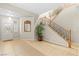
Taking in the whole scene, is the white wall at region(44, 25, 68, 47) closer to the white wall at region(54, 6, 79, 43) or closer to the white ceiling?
the white wall at region(54, 6, 79, 43)

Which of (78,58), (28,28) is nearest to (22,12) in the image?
(28,28)

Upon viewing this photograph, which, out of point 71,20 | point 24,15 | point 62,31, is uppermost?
point 24,15

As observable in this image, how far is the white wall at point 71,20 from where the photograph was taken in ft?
8.46

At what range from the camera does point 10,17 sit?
2.64m

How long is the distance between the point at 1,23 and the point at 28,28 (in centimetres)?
57

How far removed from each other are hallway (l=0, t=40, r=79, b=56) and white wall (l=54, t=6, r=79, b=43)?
290 millimetres

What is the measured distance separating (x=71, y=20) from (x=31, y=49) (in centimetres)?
102

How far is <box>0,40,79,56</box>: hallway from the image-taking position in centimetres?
258

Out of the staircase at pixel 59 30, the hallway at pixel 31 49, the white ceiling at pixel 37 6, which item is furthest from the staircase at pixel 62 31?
the white ceiling at pixel 37 6

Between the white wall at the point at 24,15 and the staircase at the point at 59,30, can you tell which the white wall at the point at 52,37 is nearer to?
the staircase at the point at 59,30

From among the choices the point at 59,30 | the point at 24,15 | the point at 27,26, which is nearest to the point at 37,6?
the point at 24,15

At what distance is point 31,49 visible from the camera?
265 cm

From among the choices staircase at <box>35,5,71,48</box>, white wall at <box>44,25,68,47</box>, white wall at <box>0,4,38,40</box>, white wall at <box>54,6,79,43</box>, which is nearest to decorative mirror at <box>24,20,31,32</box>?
white wall at <box>0,4,38,40</box>

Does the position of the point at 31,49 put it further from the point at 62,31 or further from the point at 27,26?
the point at 62,31
